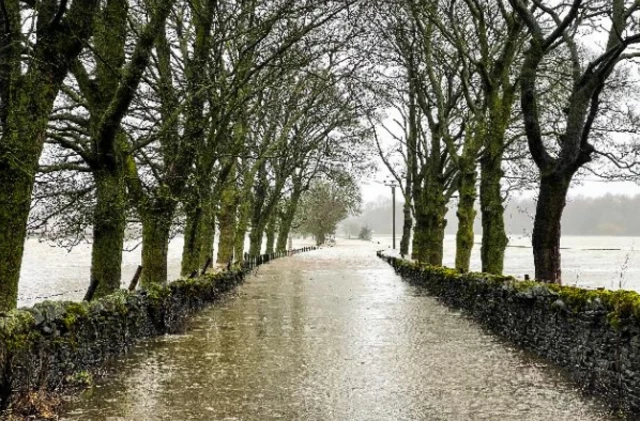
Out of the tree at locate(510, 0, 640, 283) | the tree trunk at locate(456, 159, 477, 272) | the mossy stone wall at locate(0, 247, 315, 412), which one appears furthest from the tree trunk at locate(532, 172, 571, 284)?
the mossy stone wall at locate(0, 247, 315, 412)

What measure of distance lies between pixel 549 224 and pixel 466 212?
26.5 feet

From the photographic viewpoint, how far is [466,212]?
67.8ft

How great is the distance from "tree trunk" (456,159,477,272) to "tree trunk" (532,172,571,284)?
7.11 meters

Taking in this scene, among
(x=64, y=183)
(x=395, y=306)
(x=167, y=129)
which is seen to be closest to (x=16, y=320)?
(x=167, y=129)

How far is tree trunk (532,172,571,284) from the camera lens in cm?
1249

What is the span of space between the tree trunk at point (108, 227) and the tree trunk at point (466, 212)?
36.9 feet

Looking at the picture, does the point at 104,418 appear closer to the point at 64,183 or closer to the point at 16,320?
the point at 16,320

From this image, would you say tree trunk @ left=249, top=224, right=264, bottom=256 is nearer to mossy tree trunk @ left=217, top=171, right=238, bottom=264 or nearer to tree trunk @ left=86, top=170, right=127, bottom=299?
mossy tree trunk @ left=217, top=171, right=238, bottom=264

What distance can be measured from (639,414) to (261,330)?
741cm

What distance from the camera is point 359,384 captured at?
8227mm

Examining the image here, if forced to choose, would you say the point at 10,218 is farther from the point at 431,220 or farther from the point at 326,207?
the point at 326,207

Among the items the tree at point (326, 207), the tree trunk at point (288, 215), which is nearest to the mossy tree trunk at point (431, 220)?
the tree trunk at point (288, 215)

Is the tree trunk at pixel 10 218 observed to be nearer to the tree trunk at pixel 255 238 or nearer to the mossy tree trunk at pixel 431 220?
the mossy tree trunk at pixel 431 220

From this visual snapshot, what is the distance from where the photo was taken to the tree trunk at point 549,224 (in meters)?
12.5
